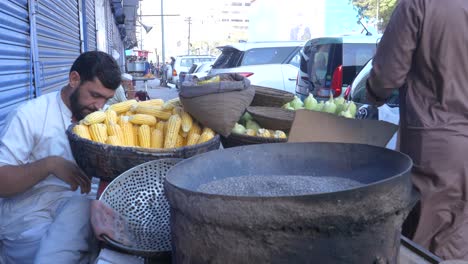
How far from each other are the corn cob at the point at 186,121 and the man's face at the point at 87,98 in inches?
20.2

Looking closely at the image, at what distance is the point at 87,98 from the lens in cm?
258

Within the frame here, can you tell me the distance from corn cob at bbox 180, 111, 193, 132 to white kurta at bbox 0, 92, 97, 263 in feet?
2.22

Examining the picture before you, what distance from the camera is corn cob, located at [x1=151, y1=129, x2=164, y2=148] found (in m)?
2.35

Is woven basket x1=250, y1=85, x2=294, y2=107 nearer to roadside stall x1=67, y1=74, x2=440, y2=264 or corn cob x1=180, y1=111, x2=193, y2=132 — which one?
roadside stall x1=67, y1=74, x2=440, y2=264

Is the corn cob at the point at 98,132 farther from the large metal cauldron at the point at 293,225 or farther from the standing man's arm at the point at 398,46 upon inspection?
the standing man's arm at the point at 398,46

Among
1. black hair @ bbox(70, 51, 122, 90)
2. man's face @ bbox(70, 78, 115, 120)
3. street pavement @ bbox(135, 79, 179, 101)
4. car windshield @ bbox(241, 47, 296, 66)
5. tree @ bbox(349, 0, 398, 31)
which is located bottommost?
street pavement @ bbox(135, 79, 179, 101)

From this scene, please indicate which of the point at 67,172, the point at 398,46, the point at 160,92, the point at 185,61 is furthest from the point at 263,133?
the point at 185,61

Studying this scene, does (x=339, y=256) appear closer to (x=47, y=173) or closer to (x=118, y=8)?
(x=47, y=173)

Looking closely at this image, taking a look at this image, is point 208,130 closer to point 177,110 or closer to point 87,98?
point 177,110

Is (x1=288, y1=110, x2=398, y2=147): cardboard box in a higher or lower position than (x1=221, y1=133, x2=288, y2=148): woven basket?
higher

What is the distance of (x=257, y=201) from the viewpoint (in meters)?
1.19

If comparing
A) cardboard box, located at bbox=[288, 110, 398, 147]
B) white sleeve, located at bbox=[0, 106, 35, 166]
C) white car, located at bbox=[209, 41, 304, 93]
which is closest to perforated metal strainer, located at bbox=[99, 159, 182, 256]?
white sleeve, located at bbox=[0, 106, 35, 166]

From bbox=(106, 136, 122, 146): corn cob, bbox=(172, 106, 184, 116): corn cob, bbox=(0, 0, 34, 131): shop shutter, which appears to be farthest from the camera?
bbox=(0, 0, 34, 131): shop shutter

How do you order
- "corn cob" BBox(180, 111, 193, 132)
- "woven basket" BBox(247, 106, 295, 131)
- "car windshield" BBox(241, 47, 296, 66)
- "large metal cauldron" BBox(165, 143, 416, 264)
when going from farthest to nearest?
"car windshield" BBox(241, 47, 296, 66) → "woven basket" BBox(247, 106, 295, 131) → "corn cob" BBox(180, 111, 193, 132) → "large metal cauldron" BBox(165, 143, 416, 264)
